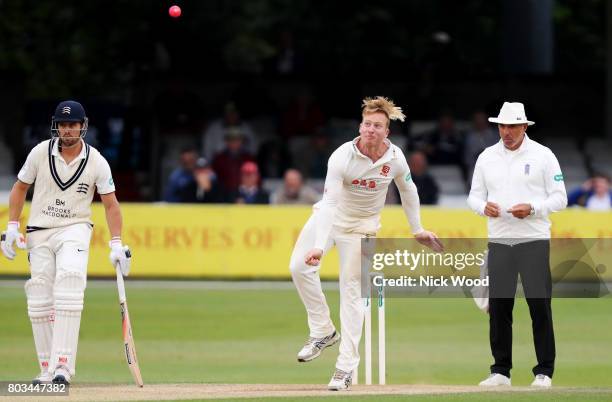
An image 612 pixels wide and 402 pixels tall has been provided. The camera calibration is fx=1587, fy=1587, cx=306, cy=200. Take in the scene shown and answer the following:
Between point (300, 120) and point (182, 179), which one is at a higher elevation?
point (300, 120)

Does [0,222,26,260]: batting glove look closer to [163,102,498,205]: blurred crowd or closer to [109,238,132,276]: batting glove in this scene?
[109,238,132,276]: batting glove

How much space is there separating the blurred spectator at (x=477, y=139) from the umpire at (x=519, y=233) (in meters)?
12.8

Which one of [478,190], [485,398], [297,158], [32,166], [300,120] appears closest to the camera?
[485,398]

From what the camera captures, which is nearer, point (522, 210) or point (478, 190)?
point (522, 210)

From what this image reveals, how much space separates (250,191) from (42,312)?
413 inches

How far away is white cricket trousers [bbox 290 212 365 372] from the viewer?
1133 centimetres

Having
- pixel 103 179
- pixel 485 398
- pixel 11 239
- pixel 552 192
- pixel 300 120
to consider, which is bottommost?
pixel 485 398

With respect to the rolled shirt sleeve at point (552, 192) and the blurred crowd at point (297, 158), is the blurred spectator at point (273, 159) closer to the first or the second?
the blurred crowd at point (297, 158)

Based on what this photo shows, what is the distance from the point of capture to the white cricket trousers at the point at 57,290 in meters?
11.2

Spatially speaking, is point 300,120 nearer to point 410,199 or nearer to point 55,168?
point 410,199

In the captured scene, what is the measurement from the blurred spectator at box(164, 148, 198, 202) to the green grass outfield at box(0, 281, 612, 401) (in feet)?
6.14

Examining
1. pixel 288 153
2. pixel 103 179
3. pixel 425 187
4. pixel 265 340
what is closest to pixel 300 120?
pixel 288 153

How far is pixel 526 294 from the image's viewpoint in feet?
38.4

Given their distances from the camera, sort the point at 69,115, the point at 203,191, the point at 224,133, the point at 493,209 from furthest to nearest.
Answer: the point at 224,133 < the point at 203,191 < the point at 493,209 < the point at 69,115
